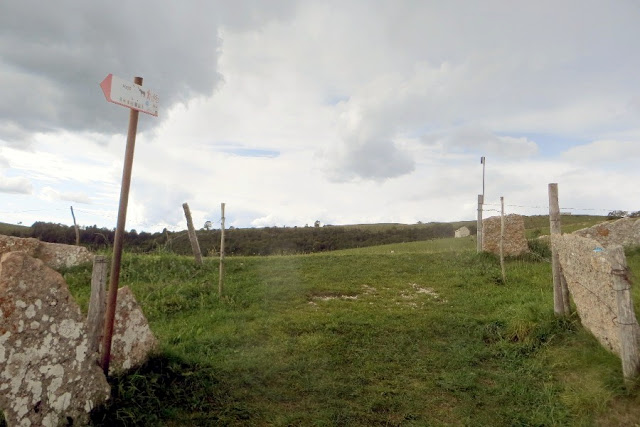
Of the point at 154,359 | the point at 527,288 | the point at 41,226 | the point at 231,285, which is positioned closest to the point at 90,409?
the point at 154,359

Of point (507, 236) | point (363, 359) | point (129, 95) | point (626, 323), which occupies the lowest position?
point (363, 359)

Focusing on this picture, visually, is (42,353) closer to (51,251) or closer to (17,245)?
(17,245)

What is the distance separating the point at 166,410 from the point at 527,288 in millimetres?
9826

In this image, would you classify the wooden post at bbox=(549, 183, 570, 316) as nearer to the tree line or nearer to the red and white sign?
the red and white sign

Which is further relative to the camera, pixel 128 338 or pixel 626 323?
pixel 128 338

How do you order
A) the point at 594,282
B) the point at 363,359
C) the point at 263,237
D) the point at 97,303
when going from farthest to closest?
the point at 263,237
the point at 363,359
the point at 594,282
the point at 97,303

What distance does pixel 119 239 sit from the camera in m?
5.85

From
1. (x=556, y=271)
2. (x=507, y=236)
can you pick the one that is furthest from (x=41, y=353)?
(x=507, y=236)

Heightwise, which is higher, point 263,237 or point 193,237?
point 263,237

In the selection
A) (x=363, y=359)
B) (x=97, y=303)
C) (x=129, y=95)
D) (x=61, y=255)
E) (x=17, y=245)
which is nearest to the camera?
(x=129, y=95)

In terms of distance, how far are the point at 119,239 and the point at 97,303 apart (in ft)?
2.86

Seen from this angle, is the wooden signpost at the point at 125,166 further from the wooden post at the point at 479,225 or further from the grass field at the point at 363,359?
the wooden post at the point at 479,225

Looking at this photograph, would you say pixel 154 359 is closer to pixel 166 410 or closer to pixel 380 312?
pixel 166 410

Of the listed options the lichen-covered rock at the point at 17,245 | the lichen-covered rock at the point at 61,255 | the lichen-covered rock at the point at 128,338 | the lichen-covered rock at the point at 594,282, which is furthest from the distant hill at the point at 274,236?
the lichen-covered rock at the point at 128,338
